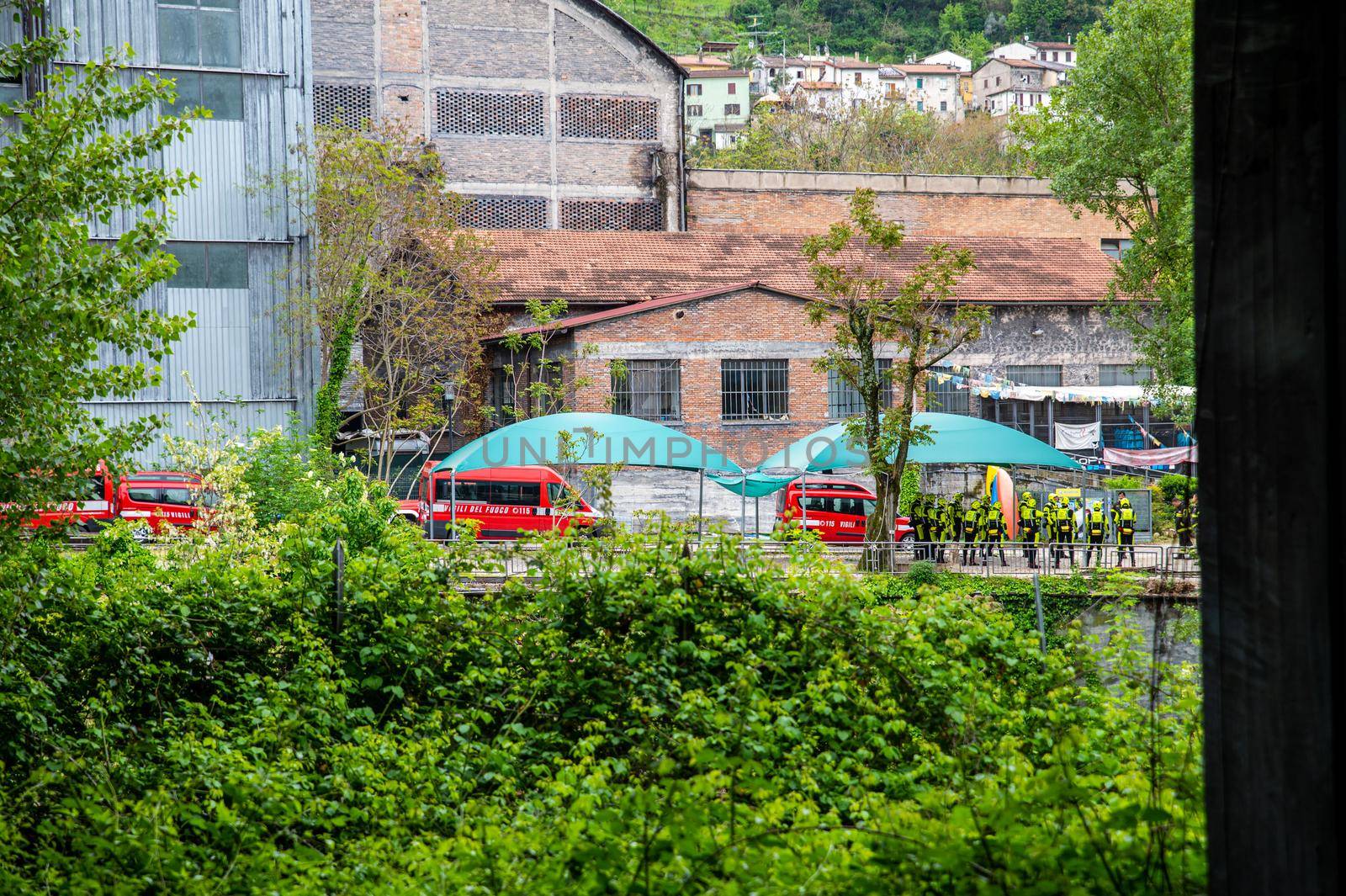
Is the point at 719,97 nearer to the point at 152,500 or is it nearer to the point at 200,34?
the point at 200,34

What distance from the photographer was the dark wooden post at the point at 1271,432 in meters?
2.54

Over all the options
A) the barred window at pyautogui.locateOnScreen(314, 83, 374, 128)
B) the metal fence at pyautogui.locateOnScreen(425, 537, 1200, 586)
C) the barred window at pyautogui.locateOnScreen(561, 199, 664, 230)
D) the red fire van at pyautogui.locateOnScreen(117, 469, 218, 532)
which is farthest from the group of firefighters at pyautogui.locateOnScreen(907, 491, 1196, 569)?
the barred window at pyautogui.locateOnScreen(314, 83, 374, 128)

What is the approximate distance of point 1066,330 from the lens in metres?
34.5

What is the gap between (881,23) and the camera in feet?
374

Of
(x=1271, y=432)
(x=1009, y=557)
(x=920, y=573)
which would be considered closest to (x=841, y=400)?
(x=1009, y=557)

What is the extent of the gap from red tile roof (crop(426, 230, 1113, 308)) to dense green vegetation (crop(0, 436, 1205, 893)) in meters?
22.1

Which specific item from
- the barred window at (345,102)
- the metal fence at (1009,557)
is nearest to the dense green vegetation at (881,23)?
the barred window at (345,102)

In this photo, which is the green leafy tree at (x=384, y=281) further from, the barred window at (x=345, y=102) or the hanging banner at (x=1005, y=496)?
the hanging banner at (x=1005, y=496)

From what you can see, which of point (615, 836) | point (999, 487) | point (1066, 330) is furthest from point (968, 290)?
point (615, 836)

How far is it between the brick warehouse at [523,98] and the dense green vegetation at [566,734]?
101 ft

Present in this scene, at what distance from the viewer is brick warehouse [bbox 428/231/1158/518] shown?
29.0 meters

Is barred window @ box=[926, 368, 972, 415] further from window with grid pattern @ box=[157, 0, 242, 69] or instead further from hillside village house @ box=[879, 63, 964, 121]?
hillside village house @ box=[879, 63, 964, 121]

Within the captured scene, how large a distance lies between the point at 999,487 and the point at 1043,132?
9.24 metres

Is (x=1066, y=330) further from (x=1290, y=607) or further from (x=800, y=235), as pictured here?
(x=1290, y=607)
